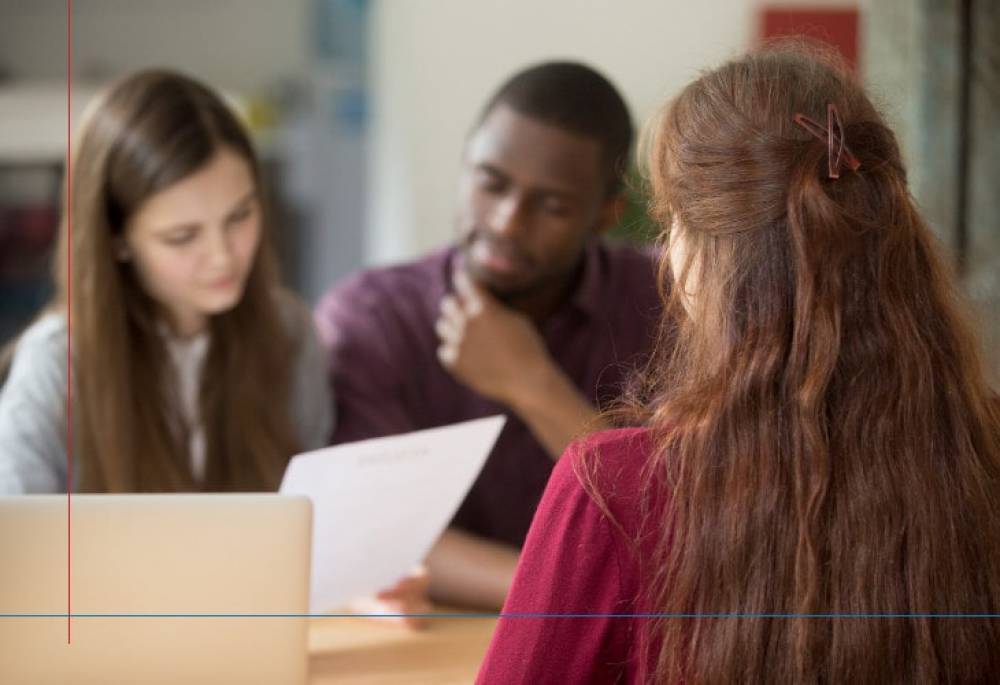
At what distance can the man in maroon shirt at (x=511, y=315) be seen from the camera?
5.51ft

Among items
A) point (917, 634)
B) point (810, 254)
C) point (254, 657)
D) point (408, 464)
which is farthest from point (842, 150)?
point (254, 657)

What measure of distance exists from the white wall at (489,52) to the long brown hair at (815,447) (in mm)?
2641

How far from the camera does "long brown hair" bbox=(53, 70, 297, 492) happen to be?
5.16 ft

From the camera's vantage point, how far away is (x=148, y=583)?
1107 mm

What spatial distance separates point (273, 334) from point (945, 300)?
3.36ft

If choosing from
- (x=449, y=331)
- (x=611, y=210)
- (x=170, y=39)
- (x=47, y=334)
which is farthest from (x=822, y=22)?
(x=47, y=334)

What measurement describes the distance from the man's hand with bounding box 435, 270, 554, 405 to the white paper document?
336 mm

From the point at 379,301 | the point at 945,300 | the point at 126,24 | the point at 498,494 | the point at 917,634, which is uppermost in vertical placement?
the point at 126,24

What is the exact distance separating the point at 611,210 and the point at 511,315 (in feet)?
0.72

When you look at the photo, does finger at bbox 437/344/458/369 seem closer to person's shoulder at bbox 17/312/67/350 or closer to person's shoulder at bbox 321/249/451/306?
person's shoulder at bbox 321/249/451/306

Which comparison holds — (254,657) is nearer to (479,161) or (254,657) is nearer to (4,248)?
(479,161)

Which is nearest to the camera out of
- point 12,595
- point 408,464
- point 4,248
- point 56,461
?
point 12,595

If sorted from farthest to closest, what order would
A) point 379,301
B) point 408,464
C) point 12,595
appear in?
point 379,301
point 408,464
point 12,595

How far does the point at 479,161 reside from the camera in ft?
5.57
